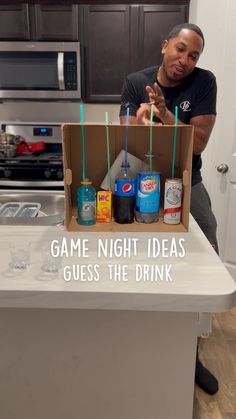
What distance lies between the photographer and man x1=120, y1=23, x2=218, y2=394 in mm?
1528

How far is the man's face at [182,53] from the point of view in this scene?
4.95 ft

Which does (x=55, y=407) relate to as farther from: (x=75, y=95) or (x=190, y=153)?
(x=75, y=95)

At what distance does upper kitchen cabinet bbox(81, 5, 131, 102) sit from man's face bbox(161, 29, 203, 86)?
1.29m

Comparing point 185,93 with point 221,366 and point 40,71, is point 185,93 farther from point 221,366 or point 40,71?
point 40,71

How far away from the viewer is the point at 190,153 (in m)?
1.08

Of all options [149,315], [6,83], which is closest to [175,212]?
[149,315]

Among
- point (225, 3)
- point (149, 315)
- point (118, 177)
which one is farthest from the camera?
point (225, 3)

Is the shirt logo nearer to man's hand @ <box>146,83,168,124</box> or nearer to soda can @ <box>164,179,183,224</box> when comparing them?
man's hand @ <box>146,83,168,124</box>

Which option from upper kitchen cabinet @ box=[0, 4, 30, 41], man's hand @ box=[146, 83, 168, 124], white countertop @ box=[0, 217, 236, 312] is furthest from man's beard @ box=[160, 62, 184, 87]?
upper kitchen cabinet @ box=[0, 4, 30, 41]

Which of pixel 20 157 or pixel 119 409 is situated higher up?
pixel 20 157

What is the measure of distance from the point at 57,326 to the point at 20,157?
2.00 metres

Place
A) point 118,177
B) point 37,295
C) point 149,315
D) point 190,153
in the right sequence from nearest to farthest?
1. point 37,295
2. point 149,315
3. point 190,153
4. point 118,177

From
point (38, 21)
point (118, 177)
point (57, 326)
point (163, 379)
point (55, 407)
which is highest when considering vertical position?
point (38, 21)

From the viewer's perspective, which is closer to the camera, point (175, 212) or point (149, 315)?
point (149, 315)
